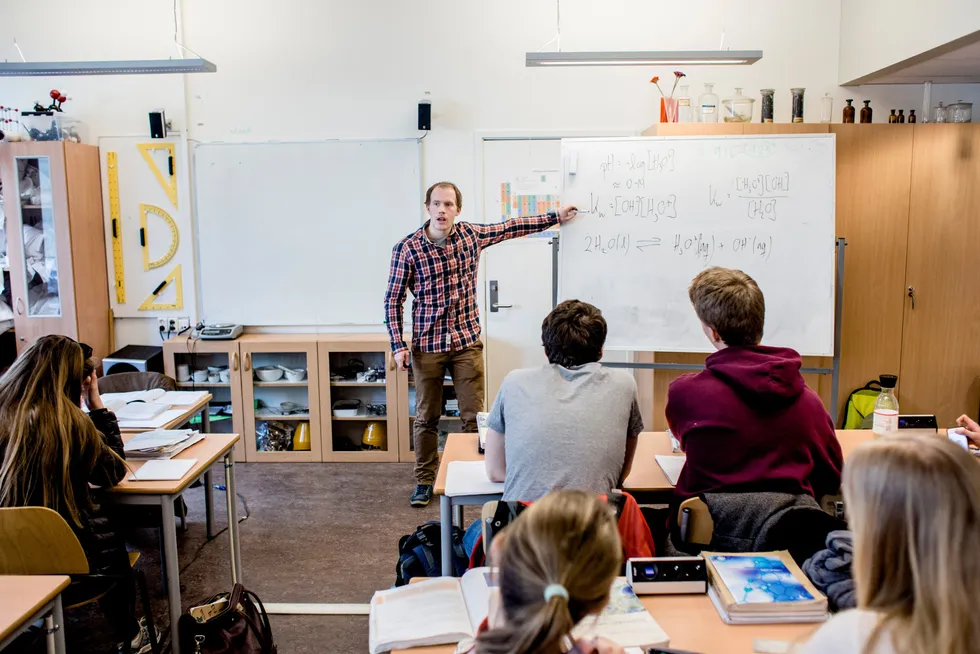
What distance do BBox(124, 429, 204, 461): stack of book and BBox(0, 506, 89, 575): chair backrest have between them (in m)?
0.60

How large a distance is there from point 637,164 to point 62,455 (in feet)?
9.37

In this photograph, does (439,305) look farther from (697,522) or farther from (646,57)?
(697,522)

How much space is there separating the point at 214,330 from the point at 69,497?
2.56 m

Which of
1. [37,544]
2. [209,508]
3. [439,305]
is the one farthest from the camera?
[439,305]

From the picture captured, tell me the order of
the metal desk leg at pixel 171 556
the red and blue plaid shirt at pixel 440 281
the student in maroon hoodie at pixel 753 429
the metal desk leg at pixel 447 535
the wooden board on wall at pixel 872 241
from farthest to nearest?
1. the wooden board on wall at pixel 872 241
2. the red and blue plaid shirt at pixel 440 281
3. the metal desk leg at pixel 171 556
4. the metal desk leg at pixel 447 535
5. the student in maroon hoodie at pixel 753 429

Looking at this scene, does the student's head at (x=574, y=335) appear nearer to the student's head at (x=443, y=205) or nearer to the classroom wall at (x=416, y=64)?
the student's head at (x=443, y=205)

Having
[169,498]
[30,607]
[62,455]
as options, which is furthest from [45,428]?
[30,607]

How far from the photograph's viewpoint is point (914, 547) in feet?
3.48

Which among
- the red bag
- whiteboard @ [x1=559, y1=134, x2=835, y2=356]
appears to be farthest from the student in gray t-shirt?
whiteboard @ [x1=559, y1=134, x2=835, y2=356]

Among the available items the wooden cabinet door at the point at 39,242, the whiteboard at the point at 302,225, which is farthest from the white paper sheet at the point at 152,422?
the wooden cabinet door at the point at 39,242

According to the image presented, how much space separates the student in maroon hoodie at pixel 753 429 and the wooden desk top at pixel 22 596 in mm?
1645

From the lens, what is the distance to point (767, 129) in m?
4.28

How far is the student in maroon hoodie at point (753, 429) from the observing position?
2.06 meters

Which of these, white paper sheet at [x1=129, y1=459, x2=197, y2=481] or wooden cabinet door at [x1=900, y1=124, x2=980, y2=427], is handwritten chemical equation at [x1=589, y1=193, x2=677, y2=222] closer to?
wooden cabinet door at [x1=900, y1=124, x2=980, y2=427]
